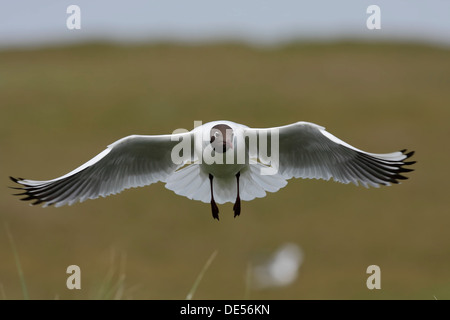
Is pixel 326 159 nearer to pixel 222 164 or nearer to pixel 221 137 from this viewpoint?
pixel 222 164

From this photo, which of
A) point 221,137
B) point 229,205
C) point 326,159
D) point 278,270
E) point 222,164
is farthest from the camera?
point 229,205

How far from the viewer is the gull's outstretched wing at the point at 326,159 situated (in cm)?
445

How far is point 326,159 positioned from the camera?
15.7 ft

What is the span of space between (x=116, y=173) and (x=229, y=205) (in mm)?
15622

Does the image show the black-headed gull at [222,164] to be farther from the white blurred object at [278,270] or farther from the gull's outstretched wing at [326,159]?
the white blurred object at [278,270]

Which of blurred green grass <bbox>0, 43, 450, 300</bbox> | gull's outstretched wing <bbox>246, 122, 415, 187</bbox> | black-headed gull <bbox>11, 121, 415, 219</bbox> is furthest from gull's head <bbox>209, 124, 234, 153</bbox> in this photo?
blurred green grass <bbox>0, 43, 450, 300</bbox>

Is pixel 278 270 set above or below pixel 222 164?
above

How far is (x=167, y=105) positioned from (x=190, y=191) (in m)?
16.9

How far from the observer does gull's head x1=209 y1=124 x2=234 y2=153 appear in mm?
4215

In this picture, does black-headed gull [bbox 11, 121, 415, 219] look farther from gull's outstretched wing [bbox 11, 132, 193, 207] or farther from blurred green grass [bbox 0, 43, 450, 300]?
blurred green grass [bbox 0, 43, 450, 300]

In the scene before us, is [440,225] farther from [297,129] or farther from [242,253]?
[297,129]

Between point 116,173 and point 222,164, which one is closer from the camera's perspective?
point 222,164

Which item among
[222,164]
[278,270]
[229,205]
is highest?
[229,205]

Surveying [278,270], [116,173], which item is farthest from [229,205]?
[116,173]
